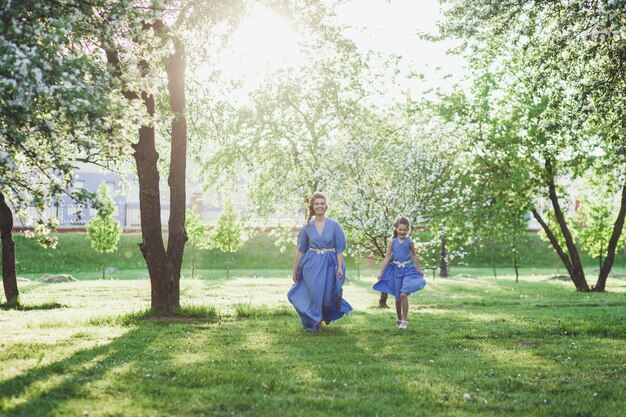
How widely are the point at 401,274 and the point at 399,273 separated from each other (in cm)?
4

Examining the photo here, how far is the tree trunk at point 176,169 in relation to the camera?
13742 millimetres

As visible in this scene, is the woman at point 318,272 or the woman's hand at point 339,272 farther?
the woman's hand at point 339,272

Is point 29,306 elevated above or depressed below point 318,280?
below

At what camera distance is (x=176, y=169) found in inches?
543

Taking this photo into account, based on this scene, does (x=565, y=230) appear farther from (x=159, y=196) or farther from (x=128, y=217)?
(x=128, y=217)

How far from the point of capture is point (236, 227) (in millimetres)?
38094

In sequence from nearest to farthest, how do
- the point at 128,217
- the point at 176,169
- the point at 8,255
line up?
the point at 176,169
the point at 8,255
the point at 128,217

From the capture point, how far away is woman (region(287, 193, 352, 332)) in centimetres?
1127

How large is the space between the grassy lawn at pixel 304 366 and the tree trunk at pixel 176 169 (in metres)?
1.12

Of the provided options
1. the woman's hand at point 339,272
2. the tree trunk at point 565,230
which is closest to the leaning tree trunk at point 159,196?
the woman's hand at point 339,272

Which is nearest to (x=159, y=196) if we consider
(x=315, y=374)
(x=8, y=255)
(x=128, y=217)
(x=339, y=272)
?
(x=339, y=272)

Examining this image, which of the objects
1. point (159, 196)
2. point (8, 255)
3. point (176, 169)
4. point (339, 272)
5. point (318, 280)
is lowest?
point (318, 280)

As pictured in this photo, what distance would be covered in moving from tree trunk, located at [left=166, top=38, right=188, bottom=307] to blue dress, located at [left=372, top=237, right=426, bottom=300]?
14.4 ft

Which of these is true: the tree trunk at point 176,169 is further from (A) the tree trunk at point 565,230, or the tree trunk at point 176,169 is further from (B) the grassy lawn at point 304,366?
(A) the tree trunk at point 565,230
